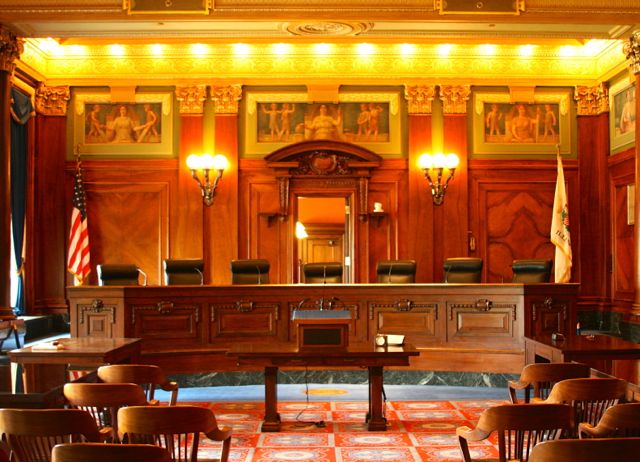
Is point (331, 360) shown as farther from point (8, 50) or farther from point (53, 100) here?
point (53, 100)

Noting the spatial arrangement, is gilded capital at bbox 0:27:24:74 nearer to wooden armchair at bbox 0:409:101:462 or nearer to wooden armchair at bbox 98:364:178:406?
wooden armchair at bbox 98:364:178:406

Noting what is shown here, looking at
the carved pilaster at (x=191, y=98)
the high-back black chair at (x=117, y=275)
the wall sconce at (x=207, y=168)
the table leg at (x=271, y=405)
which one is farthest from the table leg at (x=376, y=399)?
the carved pilaster at (x=191, y=98)

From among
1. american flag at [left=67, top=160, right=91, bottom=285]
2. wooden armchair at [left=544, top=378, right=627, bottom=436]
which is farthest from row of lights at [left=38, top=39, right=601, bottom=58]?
wooden armchair at [left=544, top=378, right=627, bottom=436]

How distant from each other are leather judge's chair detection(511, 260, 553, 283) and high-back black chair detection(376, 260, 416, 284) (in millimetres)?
1428

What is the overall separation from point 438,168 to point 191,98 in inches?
173

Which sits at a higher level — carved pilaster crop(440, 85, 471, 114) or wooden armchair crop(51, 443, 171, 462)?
carved pilaster crop(440, 85, 471, 114)

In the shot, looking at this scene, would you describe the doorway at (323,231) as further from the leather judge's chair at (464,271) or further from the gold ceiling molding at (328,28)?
the leather judge's chair at (464,271)

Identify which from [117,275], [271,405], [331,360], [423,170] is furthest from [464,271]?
[117,275]

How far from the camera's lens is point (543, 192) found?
43.6ft

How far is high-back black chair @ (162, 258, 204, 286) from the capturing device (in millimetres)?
10211

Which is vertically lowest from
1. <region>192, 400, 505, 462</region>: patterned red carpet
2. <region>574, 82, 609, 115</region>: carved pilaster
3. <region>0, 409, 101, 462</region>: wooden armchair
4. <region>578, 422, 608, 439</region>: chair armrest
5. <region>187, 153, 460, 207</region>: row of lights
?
<region>192, 400, 505, 462</region>: patterned red carpet

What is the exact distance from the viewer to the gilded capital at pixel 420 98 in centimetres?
1320

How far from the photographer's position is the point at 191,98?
43.3 feet

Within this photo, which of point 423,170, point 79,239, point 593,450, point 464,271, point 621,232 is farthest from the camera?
point 423,170
